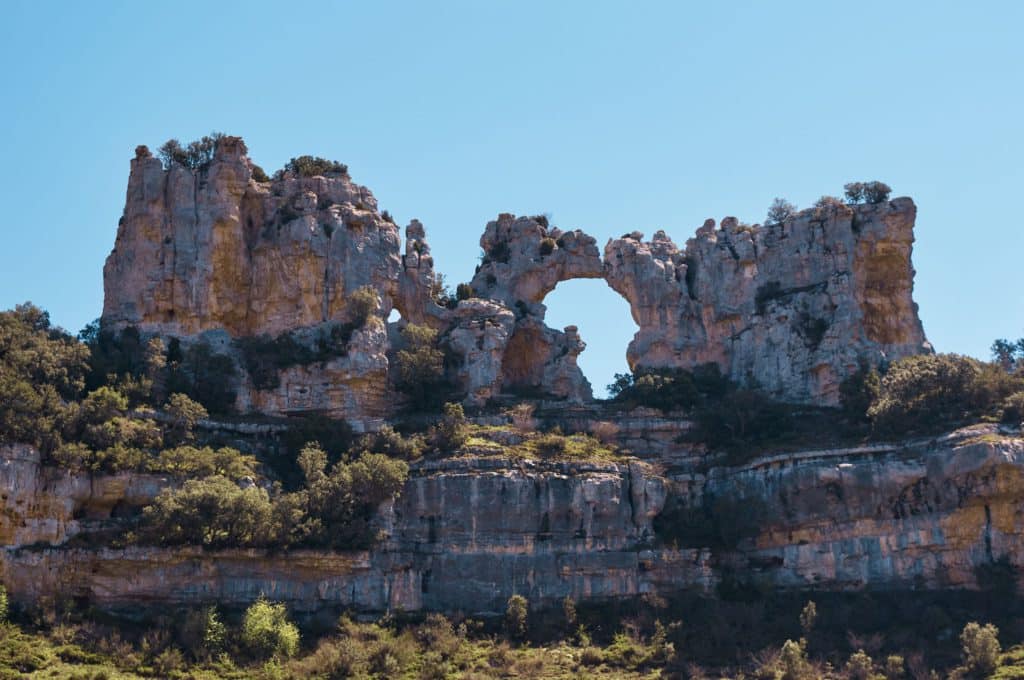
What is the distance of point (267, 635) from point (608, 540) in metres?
15.1

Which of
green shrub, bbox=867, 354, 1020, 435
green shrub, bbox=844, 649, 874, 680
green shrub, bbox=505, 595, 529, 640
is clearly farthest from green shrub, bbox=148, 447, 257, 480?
green shrub, bbox=867, 354, 1020, 435

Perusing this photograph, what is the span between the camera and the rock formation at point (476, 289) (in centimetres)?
7388

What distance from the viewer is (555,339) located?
7825 centimetres

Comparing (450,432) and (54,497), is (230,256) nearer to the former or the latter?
(450,432)

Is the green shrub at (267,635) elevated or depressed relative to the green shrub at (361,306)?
depressed

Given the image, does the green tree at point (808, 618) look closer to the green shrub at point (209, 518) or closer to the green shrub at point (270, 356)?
the green shrub at point (209, 518)

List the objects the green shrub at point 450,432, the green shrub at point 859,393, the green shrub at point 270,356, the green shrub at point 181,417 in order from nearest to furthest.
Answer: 1. the green shrub at point 181,417
2. the green shrub at point 450,432
3. the green shrub at point 859,393
4. the green shrub at point 270,356

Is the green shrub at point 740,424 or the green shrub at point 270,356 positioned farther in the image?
the green shrub at point 270,356

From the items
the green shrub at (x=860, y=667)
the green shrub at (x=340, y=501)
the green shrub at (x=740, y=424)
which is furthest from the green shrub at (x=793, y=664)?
the green shrub at (x=340, y=501)

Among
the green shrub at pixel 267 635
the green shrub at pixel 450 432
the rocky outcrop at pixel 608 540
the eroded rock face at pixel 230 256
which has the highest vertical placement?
the eroded rock face at pixel 230 256

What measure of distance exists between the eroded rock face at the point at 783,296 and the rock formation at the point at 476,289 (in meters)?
0.08

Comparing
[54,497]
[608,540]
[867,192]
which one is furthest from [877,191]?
[54,497]

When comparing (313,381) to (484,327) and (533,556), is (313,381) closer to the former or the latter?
(484,327)

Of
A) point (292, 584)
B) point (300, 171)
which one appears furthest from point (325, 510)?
point (300, 171)
